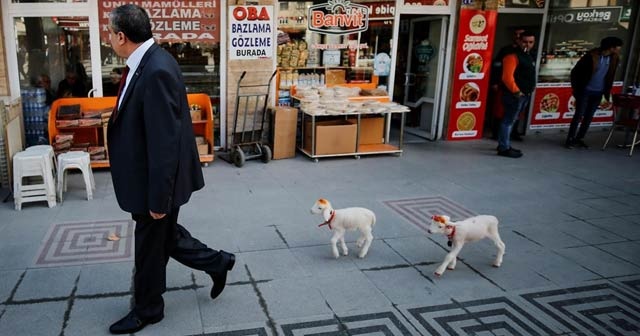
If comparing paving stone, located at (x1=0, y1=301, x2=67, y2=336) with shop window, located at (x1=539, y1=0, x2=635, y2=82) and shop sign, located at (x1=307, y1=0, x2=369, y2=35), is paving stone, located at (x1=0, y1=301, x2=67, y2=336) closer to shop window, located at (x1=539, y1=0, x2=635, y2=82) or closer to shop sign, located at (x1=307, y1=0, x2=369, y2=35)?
shop sign, located at (x1=307, y1=0, x2=369, y2=35)

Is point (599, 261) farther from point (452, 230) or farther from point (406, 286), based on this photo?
point (406, 286)

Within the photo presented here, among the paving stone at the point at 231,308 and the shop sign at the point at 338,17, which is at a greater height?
the shop sign at the point at 338,17

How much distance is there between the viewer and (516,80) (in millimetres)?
7383

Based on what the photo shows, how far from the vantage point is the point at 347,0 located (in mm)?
7547

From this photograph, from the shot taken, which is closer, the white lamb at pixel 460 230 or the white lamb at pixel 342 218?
the white lamb at pixel 460 230

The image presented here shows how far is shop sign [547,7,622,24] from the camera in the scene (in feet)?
29.3

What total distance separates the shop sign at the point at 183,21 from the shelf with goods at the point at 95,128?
825 millimetres

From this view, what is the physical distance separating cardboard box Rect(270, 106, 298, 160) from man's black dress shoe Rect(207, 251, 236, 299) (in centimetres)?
387

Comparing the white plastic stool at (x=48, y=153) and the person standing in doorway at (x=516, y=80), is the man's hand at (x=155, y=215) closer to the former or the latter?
the white plastic stool at (x=48, y=153)

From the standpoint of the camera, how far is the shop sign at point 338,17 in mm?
7445

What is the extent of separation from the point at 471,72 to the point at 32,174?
6.55 m

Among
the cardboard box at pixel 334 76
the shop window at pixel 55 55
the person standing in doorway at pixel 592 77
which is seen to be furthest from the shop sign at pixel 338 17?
the person standing in doorway at pixel 592 77

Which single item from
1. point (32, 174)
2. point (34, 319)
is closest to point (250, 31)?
point (32, 174)

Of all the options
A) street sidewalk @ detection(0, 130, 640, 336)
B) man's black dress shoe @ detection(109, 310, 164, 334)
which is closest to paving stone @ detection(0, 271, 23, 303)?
street sidewalk @ detection(0, 130, 640, 336)
